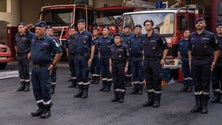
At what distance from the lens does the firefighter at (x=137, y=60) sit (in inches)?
395

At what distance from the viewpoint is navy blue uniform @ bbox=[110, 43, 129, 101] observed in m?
8.80

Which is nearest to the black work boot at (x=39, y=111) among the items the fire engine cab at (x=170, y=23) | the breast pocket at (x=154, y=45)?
the breast pocket at (x=154, y=45)

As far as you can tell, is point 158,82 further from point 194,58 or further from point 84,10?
point 84,10

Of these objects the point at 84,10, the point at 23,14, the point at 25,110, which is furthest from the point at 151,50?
the point at 23,14

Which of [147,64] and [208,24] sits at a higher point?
[208,24]

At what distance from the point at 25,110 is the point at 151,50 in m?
2.84

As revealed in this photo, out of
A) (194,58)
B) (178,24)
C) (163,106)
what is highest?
(178,24)

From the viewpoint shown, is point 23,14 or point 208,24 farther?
point 23,14

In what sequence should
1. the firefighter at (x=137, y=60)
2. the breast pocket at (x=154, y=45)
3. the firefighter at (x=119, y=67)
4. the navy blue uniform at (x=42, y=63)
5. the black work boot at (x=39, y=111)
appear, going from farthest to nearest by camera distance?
the firefighter at (x=137, y=60), the firefighter at (x=119, y=67), the breast pocket at (x=154, y=45), the black work boot at (x=39, y=111), the navy blue uniform at (x=42, y=63)

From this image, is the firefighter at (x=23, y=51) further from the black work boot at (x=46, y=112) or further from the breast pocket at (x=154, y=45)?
the breast pocket at (x=154, y=45)

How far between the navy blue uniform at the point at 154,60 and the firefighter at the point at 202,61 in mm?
680

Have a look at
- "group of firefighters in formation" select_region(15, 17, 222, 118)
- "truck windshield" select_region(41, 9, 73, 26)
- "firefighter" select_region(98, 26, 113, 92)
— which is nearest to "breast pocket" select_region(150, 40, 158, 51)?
"group of firefighters in formation" select_region(15, 17, 222, 118)

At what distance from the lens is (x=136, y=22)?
1248 centimetres

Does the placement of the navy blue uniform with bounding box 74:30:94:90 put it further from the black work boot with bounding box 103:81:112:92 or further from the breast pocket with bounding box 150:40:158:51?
the breast pocket with bounding box 150:40:158:51
